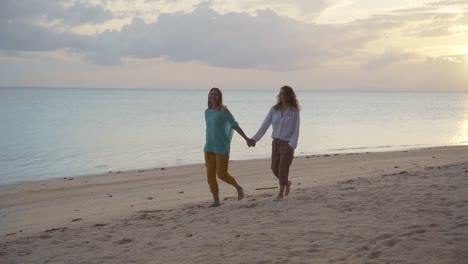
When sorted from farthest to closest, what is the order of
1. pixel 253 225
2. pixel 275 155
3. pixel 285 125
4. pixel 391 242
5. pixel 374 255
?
pixel 275 155
pixel 285 125
pixel 253 225
pixel 391 242
pixel 374 255

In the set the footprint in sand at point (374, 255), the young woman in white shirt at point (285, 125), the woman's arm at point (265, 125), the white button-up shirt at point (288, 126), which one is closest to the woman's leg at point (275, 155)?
the young woman in white shirt at point (285, 125)

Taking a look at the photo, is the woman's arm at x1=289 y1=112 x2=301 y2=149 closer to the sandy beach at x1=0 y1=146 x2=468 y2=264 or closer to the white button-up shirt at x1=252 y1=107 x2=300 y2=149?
the white button-up shirt at x1=252 y1=107 x2=300 y2=149

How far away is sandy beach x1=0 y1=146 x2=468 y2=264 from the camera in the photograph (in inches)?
202

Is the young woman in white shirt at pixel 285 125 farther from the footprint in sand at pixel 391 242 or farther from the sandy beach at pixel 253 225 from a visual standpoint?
the footprint in sand at pixel 391 242

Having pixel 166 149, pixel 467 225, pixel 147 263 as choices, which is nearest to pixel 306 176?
pixel 467 225

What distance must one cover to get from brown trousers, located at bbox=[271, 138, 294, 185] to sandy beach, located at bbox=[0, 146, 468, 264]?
18.0 inches

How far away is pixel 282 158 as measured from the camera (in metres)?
7.82

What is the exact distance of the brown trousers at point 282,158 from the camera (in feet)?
25.6

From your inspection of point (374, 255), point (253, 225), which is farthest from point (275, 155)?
point (374, 255)

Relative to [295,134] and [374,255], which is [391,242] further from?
[295,134]

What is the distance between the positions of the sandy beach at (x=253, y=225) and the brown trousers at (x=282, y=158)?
0.46m

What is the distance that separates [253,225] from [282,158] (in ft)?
5.73

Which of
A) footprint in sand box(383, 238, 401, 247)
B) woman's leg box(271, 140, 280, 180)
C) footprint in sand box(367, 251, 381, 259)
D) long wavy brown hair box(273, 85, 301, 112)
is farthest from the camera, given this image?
woman's leg box(271, 140, 280, 180)

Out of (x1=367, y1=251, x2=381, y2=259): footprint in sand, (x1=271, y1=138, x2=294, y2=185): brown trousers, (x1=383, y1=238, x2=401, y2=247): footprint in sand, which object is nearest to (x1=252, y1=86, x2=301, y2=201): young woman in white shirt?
(x1=271, y1=138, x2=294, y2=185): brown trousers
